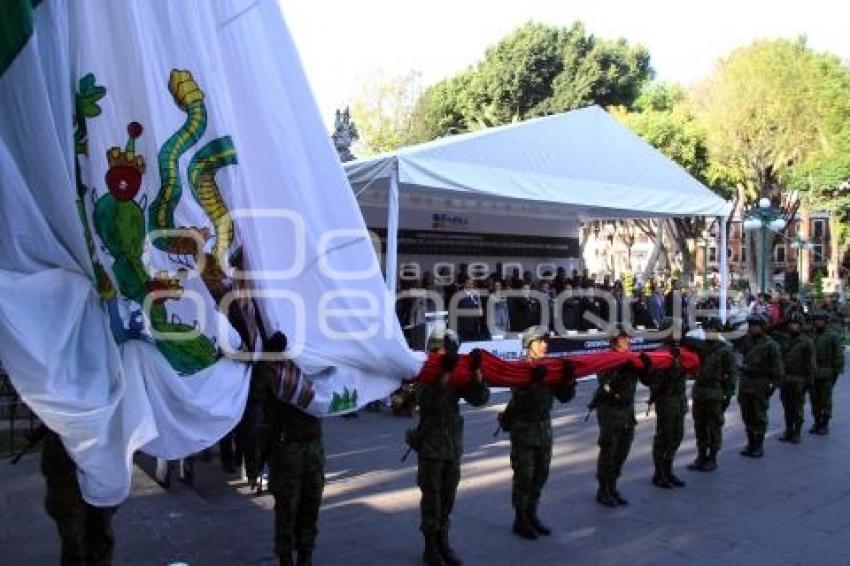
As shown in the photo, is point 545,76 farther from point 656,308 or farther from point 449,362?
point 449,362

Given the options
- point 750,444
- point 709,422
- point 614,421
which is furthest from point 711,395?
point 614,421

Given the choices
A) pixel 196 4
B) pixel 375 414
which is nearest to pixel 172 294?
pixel 196 4

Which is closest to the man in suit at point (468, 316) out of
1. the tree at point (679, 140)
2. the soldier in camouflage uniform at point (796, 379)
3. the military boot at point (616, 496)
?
the soldier in camouflage uniform at point (796, 379)

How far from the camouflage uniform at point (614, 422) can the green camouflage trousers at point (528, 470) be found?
108cm

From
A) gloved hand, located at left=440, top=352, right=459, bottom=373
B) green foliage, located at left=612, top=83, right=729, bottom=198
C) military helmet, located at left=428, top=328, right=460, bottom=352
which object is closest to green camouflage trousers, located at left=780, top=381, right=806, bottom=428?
military helmet, located at left=428, top=328, right=460, bottom=352

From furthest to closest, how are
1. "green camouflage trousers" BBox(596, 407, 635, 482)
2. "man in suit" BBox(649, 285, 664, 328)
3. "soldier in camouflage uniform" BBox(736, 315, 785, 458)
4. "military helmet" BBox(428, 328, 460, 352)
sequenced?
"man in suit" BBox(649, 285, 664, 328) < "soldier in camouflage uniform" BBox(736, 315, 785, 458) < "green camouflage trousers" BBox(596, 407, 635, 482) < "military helmet" BBox(428, 328, 460, 352)

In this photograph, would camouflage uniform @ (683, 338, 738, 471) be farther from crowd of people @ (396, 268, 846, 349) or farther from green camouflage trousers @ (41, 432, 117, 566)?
green camouflage trousers @ (41, 432, 117, 566)

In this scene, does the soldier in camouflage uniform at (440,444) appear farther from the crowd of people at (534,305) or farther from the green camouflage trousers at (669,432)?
the crowd of people at (534,305)

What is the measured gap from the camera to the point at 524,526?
6051 mm

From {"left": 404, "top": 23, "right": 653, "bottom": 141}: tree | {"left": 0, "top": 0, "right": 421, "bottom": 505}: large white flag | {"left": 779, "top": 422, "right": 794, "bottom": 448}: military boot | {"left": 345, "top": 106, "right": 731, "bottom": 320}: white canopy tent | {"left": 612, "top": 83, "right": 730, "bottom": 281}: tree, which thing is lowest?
{"left": 779, "top": 422, "right": 794, "bottom": 448}: military boot

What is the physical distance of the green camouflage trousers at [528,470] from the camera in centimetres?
596

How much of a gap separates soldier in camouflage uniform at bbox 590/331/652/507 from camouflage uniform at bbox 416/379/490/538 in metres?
1.88

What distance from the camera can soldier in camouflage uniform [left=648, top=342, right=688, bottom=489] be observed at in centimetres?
756

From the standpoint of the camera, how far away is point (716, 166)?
30172 millimetres
